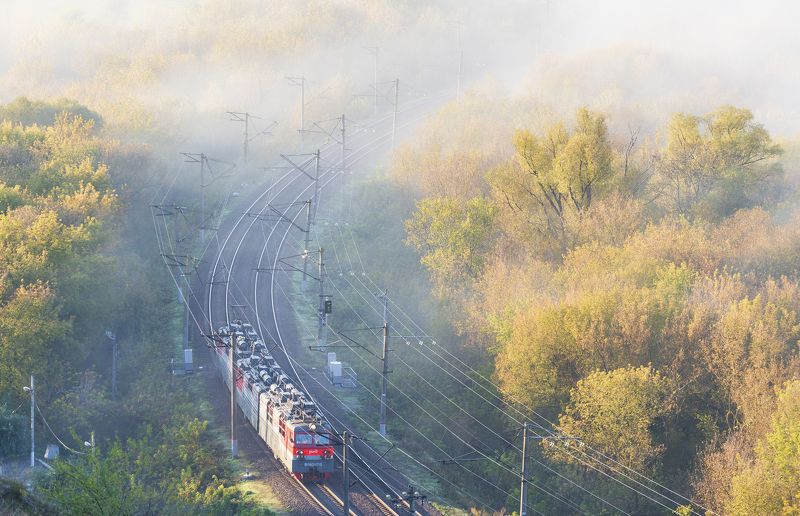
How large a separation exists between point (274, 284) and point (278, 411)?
2352 cm

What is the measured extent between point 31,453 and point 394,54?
87911 mm

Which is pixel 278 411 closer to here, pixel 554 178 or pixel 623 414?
pixel 623 414

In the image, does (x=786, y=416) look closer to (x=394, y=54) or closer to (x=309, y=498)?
(x=309, y=498)

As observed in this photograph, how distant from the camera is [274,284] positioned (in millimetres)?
61156

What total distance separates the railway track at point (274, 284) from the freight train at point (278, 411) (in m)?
1.09

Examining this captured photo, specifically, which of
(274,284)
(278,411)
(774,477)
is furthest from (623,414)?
(274,284)

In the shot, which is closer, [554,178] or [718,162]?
[554,178]

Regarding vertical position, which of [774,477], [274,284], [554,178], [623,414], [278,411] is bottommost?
[774,477]

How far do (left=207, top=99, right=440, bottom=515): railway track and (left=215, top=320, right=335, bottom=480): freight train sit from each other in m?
1.09

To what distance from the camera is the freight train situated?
36.3 metres

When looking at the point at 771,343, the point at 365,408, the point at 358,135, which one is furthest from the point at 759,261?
the point at 358,135

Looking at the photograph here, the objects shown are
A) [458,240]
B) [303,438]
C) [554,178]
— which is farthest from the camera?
[458,240]

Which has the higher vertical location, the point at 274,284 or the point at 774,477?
the point at 274,284

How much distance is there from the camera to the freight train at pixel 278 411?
36.3 meters
